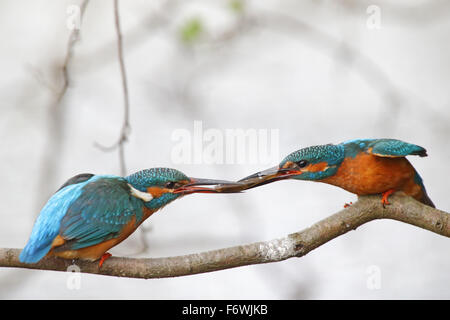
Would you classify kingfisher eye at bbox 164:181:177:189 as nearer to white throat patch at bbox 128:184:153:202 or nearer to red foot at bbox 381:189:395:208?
white throat patch at bbox 128:184:153:202

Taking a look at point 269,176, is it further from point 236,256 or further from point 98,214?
point 98,214

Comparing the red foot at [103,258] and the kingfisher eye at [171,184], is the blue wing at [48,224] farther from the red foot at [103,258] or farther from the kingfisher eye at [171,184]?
the kingfisher eye at [171,184]

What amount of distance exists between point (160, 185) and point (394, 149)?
1011 millimetres

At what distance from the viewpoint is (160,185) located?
2.31m

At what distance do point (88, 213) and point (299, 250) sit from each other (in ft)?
2.59

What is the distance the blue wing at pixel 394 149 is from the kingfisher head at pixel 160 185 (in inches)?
33.3

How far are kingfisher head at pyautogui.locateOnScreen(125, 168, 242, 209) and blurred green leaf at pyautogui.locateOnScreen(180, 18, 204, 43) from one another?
138cm

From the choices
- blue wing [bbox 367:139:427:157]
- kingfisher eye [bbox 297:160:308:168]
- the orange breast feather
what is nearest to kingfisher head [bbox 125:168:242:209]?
kingfisher eye [bbox 297:160:308:168]

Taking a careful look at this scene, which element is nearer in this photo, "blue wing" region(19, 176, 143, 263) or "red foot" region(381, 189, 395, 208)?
"blue wing" region(19, 176, 143, 263)

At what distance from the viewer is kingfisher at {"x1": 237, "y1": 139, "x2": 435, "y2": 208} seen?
2.35 metres

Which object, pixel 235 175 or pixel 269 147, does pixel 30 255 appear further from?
pixel 235 175

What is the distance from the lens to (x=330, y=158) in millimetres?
2514

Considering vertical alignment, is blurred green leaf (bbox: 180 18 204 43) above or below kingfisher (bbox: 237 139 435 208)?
above

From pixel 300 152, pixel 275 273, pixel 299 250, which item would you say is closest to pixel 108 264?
pixel 299 250
